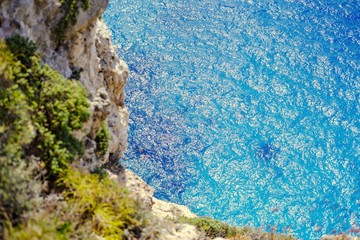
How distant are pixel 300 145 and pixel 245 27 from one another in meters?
13.4

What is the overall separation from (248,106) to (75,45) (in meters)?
21.6

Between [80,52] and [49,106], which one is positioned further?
[80,52]

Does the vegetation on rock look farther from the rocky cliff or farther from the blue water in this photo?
the blue water

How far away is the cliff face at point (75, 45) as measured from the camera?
11.1 meters

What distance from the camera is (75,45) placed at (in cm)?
1311

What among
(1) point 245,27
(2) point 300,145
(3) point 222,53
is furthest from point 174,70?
(2) point 300,145

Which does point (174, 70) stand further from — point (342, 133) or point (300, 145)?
point (342, 133)

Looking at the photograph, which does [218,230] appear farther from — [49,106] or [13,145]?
[13,145]

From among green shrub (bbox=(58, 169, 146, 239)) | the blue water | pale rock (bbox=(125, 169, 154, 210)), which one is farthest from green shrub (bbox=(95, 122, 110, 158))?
the blue water

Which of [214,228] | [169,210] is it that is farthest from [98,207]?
[169,210]

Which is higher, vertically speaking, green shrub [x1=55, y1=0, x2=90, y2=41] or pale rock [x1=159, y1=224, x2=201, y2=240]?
green shrub [x1=55, y1=0, x2=90, y2=41]

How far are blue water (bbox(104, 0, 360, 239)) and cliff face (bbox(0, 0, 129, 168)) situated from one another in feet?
45.1

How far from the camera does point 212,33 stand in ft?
125

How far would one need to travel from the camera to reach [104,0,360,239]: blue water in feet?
91.3
